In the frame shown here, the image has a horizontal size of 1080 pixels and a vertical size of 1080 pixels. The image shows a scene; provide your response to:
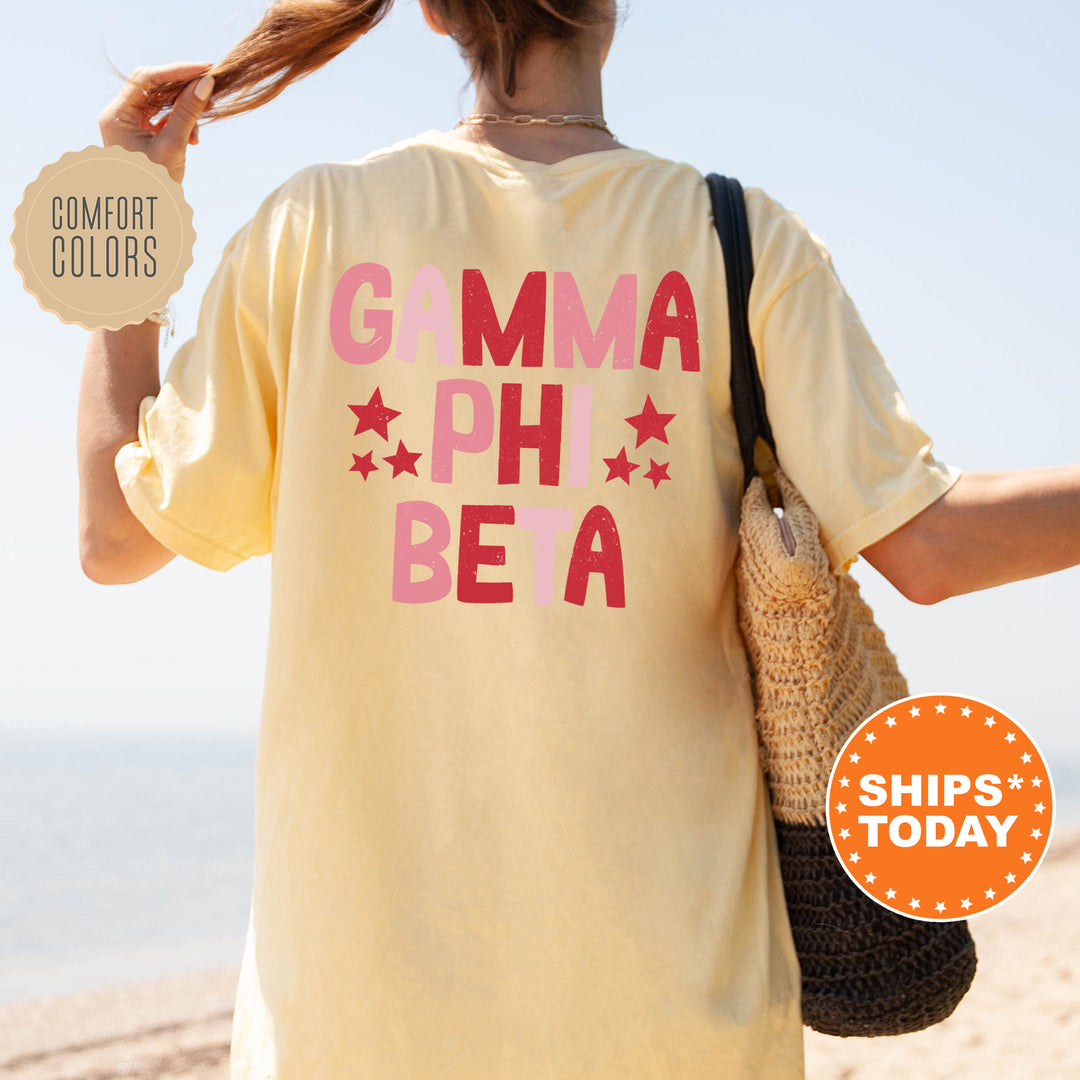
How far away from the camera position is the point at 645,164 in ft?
3.82

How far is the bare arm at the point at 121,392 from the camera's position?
116cm

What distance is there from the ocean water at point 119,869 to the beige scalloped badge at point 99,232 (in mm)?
5688

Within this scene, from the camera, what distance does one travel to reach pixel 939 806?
1267 millimetres

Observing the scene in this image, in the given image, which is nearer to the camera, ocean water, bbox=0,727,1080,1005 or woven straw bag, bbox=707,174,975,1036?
woven straw bag, bbox=707,174,975,1036

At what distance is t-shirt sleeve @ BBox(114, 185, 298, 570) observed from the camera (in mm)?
1109

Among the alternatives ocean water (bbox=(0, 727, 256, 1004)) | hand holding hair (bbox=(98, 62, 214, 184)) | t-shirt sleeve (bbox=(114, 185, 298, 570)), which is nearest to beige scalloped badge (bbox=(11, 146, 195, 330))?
hand holding hair (bbox=(98, 62, 214, 184))

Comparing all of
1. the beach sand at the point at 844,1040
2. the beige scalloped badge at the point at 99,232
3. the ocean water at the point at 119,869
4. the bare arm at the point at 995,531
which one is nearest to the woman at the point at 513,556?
the bare arm at the point at 995,531

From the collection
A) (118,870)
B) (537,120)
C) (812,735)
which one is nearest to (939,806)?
(812,735)

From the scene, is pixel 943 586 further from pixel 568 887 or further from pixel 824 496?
pixel 568 887

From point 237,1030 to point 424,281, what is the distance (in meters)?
0.74

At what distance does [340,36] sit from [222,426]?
48 centimetres

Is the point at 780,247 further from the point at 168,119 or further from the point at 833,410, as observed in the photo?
the point at 168,119

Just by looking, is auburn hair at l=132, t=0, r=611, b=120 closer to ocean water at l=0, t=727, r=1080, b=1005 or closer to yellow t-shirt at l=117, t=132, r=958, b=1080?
yellow t-shirt at l=117, t=132, r=958, b=1080

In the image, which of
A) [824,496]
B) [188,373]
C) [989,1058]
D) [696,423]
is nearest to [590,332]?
[696,423]
